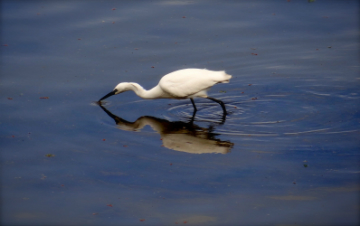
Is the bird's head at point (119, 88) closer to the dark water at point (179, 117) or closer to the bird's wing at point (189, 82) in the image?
the dark water at point (179, 117)

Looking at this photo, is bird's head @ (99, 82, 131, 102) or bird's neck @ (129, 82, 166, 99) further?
bird's head @ (99, 82, 131, 102)

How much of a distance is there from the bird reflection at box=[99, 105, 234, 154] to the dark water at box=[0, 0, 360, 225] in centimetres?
3

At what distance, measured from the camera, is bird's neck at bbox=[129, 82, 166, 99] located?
9796 millimetres

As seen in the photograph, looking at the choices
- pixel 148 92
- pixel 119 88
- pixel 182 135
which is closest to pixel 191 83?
pixel 148 92

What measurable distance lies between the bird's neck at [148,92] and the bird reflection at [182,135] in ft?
1.60

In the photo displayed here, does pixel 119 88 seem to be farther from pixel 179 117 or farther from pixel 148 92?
pixel 179 117

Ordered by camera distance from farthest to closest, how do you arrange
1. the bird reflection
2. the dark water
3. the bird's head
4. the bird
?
the bird's head
the bird
the bird reflection
the dark water

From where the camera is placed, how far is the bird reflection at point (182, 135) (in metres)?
8.36

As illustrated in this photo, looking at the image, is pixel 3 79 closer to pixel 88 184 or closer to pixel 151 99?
pixel 151 99

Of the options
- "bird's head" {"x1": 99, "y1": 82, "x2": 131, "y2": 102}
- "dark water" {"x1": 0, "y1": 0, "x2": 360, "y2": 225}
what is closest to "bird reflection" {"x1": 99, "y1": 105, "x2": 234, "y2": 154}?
"dark water" {"x1": 0, "y1": 0, "x2": 360, "y2": 225}

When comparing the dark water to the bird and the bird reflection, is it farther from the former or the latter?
the bird

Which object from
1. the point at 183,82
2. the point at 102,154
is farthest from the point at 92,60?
the point at 102,154

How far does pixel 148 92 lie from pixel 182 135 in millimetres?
1441

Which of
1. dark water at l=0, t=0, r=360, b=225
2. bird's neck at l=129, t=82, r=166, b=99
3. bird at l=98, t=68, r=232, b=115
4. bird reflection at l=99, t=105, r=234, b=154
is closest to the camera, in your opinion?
dark water at l=0, t=0, r=360, b=225
